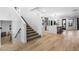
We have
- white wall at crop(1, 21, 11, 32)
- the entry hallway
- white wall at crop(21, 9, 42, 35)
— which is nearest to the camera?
white wall at crop(1, 21, 11, 32)

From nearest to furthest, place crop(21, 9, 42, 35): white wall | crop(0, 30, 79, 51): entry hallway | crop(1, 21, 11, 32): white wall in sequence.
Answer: crop(1, 21, 11, 32): white wall < crop(0, 30, 79, 51): entry hallway < crop(21, 9, 42, 35): white wall

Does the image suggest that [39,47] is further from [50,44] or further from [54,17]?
[54,17]

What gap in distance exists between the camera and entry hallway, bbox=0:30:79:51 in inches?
96.9

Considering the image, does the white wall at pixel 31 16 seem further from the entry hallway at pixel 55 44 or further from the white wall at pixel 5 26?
the white wall at pixel 5 26

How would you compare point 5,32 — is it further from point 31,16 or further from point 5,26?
point 31,16

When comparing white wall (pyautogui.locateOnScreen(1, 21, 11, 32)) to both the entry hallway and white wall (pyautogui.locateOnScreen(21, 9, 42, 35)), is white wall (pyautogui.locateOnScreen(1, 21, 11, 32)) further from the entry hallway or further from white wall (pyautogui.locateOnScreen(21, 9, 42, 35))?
white wall (pyautogui.locateOnScreen(21, 9, 42, 35))

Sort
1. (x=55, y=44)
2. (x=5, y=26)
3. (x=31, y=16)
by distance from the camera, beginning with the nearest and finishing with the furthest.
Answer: (x=5, y=26) < (x=55, y=44) < (x=31, y=16)

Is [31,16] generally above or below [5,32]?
above

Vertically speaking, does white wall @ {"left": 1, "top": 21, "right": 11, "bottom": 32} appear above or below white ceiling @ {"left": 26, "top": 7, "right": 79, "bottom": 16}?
below

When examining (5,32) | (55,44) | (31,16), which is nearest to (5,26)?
(5,32)

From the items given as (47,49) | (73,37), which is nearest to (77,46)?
(73,37)

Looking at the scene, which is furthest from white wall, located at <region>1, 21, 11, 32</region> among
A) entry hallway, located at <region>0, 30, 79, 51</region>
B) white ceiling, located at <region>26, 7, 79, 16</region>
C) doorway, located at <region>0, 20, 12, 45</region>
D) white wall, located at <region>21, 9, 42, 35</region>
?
white ceiling, located at <region>26, 7, 79, 16</region>

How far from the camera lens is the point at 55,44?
8.21 ft
